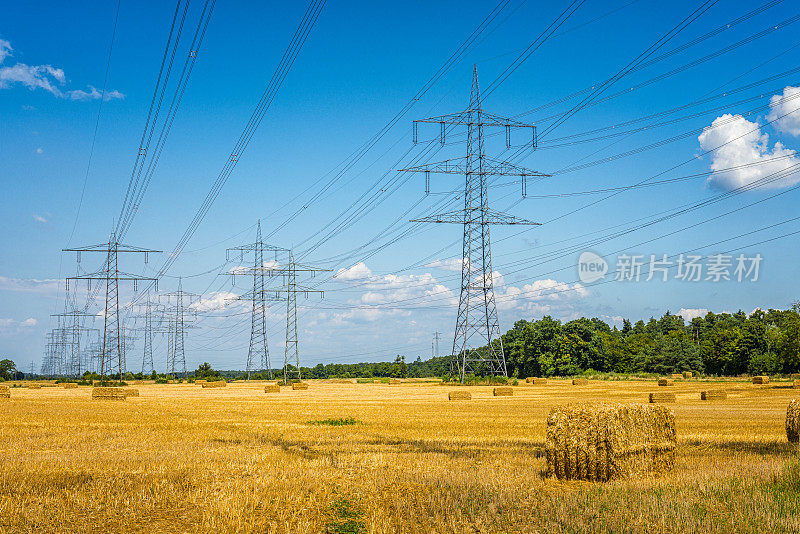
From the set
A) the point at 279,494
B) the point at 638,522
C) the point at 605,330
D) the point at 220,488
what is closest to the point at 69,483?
the point at 220,488

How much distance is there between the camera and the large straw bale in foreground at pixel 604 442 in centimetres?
1315

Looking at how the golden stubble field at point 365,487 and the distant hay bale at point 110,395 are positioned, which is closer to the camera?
the golden stubble field at point 365,487

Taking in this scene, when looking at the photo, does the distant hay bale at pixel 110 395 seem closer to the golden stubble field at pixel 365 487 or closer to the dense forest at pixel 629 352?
the golden stubble field at pixel 365 487

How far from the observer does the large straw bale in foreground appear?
43.1ft

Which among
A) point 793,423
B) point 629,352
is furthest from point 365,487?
point 629,352

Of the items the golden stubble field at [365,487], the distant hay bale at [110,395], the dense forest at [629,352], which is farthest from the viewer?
the dense forest at [629,352]

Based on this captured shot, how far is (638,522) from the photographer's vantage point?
9219mm

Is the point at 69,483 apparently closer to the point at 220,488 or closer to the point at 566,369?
the point at 220,488

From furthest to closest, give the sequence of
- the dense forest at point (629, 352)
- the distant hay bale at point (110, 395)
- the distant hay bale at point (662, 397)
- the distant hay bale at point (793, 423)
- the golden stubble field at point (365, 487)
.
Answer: the dense forest at point (629, 352) → the distant hay bale at point (110, 395) → the distant hay bale at point (662, 397) → the distant hay bale at point (793, 423) → the golden stubble field at point (365, 487)

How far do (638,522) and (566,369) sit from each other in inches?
5256

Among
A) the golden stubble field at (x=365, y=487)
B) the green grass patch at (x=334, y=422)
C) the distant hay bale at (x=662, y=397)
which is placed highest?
the golden stubble field at (x=365, y=487)

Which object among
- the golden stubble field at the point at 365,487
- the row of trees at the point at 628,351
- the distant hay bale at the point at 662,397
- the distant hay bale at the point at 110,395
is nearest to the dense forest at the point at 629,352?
the row of trees at the point at 628,351

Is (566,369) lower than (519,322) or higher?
lower

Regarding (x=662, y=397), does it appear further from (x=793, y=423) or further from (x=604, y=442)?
(x=604, y=442)
